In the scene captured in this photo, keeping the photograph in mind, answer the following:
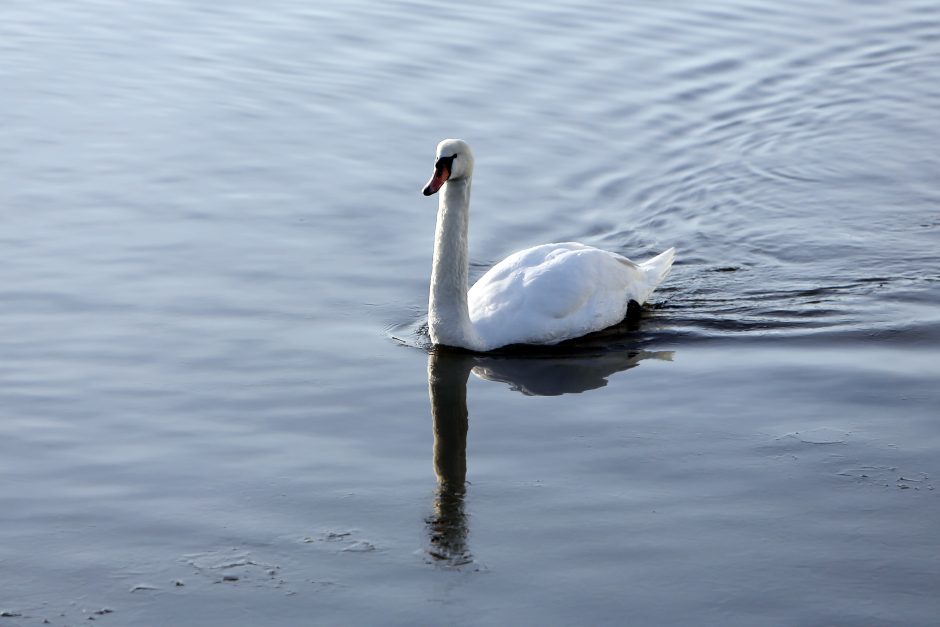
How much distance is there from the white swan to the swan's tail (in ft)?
1.79

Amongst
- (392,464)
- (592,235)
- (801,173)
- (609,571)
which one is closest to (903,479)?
(609,571)

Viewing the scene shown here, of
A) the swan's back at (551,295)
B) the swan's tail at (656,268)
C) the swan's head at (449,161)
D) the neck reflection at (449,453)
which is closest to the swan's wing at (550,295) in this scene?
the swan's back at (551,295)

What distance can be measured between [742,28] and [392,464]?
13.3 meters

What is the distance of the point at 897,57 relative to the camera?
1955 centimetres

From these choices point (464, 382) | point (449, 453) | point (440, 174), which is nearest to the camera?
point (449, 453)

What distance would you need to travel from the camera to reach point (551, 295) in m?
11.2

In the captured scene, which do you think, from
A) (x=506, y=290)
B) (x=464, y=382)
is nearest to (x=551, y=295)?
(x=506, y=290)

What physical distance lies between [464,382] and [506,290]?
1.09m

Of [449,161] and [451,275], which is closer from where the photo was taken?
[449,161]

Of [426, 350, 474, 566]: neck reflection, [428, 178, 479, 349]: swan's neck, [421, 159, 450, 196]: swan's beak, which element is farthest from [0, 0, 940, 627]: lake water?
[421, 159, 450, 196]: swan's beak

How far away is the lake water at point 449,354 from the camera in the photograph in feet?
24.9

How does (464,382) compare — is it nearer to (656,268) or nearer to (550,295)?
(550,295)

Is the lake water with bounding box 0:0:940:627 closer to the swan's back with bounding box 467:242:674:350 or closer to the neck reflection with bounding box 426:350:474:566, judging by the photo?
the neck reflection with bounding box 426:350:474:566

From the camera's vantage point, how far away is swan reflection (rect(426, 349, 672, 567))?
8.61 metres
